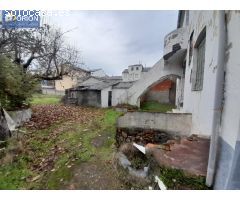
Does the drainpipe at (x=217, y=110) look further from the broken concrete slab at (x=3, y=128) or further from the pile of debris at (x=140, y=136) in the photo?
the broken concrete slab at (x=3, y=128)

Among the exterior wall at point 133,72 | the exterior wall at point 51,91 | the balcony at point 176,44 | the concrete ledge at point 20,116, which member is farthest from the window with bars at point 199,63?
the exterior wall at point 51,91

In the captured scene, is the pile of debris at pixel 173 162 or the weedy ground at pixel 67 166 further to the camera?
the weedy ground at pixel 67 166

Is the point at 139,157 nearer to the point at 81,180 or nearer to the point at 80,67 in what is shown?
the point at 81,180

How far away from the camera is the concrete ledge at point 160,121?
6.85 m

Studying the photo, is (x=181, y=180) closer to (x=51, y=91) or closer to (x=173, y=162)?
(x=173, y=162)

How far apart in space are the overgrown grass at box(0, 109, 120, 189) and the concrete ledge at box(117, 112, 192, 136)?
93 centimetres

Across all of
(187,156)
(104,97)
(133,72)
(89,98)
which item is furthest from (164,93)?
(187,156)

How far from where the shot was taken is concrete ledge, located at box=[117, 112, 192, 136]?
6.85 meters

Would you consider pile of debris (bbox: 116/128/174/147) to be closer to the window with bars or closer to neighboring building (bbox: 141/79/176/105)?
the window with bars

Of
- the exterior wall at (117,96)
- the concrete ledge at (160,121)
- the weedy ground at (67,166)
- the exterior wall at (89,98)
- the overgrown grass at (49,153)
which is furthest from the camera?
the exterior wall at (89,98)

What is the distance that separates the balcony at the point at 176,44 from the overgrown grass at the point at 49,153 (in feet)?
19.9

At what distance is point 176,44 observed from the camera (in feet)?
34.7

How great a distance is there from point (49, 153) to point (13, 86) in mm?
4111

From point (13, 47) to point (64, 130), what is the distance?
5.36 meters
